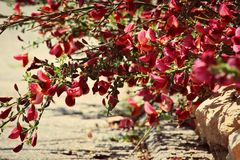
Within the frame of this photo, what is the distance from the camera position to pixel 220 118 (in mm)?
1784

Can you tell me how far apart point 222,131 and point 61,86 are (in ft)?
2.14

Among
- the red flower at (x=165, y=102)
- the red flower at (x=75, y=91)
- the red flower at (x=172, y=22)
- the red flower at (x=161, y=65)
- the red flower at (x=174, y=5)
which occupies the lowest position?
the red flower at (x=165, y=102)

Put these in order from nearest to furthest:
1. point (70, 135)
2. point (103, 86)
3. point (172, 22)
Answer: point (172, 22)
point (103, 86)
point (70, 135)

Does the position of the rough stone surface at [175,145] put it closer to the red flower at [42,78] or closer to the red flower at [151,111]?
the red flower at [151,111]

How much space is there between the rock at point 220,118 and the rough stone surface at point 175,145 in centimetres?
12

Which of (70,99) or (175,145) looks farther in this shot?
(175,145)

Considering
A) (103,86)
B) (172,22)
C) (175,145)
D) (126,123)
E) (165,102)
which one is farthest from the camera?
(126,123)

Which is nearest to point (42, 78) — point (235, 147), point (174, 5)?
point (174, 5)

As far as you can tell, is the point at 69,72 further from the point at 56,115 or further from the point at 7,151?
the point at 56,115

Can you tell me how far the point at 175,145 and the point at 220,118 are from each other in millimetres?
459

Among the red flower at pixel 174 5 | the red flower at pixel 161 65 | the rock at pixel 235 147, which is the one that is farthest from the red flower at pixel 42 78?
the rock at pixel 235 147

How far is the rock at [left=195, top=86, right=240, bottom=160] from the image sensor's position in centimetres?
173

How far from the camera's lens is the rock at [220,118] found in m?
1.73

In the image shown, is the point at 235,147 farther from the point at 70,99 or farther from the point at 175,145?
the point at 175,145
